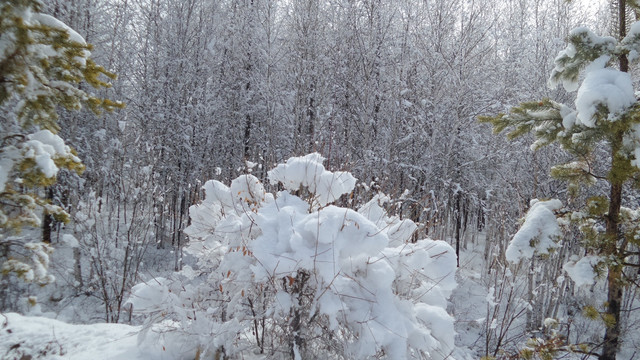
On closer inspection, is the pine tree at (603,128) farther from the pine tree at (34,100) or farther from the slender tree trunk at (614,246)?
the pine tree at (34,100)

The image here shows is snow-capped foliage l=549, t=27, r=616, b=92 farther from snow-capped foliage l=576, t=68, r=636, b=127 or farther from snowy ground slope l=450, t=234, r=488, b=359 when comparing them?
snowy ground slope l=450, t=234, r=488, b=359

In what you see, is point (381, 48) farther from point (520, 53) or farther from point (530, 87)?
point (520, 53)

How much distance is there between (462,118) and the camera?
1176 cm

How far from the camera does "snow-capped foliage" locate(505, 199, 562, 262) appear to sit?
3.86 metres

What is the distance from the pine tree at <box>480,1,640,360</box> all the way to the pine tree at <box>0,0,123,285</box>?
4184 millimetres

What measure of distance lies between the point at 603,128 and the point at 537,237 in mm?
1189

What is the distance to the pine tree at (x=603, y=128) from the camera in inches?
132

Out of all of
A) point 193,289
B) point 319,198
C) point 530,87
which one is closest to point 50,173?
point 193,289

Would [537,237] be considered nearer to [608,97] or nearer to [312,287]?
[608,97]

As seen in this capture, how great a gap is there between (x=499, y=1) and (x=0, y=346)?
18608mm

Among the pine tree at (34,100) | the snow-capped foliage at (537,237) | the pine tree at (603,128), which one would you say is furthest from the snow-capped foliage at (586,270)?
the pine tree at (34,100)

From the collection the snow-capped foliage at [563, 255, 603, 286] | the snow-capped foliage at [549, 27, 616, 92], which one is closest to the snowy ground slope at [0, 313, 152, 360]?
the snow-capped foliage at [563, 255, 603, 286]

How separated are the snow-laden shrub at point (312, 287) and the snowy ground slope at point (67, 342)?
1.02 feet

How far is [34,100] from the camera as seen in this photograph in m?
3.10
